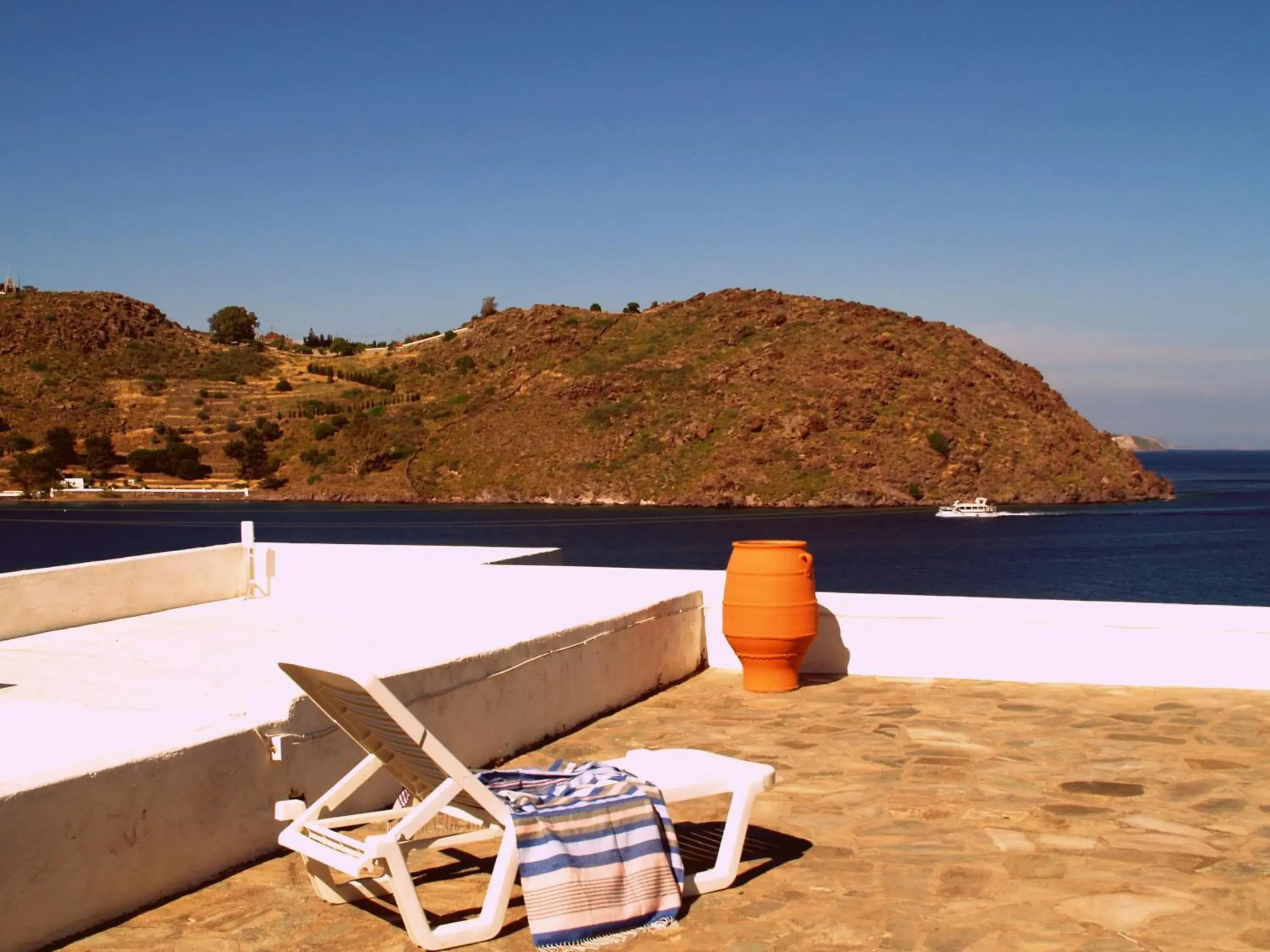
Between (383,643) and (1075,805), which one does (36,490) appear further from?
(1075,805)

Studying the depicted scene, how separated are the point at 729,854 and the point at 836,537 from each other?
6105 cm

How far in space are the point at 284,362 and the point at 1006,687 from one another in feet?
344

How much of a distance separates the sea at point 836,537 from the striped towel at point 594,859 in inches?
1477

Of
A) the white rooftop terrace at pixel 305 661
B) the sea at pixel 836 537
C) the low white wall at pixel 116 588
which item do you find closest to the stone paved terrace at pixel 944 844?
the white rooftop terrace at pixel 305 661

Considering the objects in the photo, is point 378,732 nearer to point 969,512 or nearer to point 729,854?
point 729,854

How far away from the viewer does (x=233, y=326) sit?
112 m

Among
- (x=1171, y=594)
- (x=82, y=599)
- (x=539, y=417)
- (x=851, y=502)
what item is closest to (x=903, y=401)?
(x=851, y=502)

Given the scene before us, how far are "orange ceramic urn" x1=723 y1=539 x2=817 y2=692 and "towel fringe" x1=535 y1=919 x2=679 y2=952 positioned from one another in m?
3.30

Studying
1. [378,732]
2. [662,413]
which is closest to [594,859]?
[378,732]

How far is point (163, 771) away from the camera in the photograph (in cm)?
384

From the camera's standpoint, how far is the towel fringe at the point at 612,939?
11.3 ft

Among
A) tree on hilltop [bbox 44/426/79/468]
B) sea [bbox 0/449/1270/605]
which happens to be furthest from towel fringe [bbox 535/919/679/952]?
tree on hilltop [bbox 44/426/79/468]

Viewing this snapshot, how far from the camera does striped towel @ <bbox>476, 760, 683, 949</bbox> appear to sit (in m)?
3.46

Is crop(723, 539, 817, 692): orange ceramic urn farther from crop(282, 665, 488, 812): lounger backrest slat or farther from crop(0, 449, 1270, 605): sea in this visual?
crop(0, 449, 1270, 605): sea
